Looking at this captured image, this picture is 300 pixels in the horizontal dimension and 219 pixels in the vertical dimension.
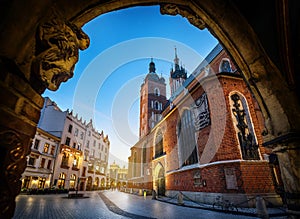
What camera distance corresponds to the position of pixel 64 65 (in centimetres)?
167

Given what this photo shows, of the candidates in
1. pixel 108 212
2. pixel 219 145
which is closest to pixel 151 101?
pixel 219 145

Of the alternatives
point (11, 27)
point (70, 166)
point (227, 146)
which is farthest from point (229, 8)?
point (70, 166)

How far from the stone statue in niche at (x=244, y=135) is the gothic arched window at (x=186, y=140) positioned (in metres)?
3.83

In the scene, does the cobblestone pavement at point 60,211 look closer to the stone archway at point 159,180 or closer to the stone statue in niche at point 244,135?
the stone statue in niche at point 244,135

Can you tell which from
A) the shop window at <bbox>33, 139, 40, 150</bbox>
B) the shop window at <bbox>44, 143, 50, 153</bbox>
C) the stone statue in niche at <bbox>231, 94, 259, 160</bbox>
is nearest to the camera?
the stone statue in niche at <bbox>231, 94, 259, 160</bbox>

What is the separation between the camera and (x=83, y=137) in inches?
1316

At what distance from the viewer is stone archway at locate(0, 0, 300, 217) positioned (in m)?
1.24

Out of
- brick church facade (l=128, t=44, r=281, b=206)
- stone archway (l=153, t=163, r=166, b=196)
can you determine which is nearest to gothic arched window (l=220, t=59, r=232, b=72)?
brick church facade (l=128, t=44, r=281, b=206)

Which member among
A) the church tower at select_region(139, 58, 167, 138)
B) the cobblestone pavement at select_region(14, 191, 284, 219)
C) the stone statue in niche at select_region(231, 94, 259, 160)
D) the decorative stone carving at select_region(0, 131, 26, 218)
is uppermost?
the church tower at select_region(139, 58, 167, 138)

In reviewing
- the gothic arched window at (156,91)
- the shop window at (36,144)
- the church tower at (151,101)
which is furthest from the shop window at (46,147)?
the gothic arched window at (156,91)

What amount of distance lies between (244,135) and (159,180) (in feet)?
40.2

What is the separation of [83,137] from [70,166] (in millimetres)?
7389

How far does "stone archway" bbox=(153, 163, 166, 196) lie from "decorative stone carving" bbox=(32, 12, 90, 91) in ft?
58.9

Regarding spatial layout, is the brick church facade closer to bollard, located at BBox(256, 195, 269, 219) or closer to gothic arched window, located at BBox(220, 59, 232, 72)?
gothic arched window, located at BBox(220, 59, 232, 72)
